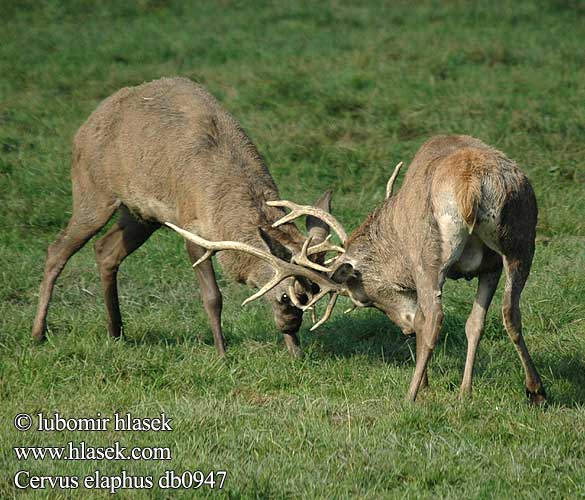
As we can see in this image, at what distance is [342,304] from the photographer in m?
8.48

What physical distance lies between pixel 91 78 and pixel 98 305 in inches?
216

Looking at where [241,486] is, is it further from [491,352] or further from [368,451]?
[491,352]

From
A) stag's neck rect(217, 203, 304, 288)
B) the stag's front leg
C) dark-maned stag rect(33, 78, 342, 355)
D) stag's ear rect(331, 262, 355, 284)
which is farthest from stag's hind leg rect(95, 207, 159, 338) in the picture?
the stag's front leg

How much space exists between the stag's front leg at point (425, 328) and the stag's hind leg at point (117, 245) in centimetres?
256

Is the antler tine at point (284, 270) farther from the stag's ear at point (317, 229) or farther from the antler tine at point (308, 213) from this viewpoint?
the stag's ear at point (317, 229)

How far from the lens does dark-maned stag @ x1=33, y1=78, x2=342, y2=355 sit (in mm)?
7441

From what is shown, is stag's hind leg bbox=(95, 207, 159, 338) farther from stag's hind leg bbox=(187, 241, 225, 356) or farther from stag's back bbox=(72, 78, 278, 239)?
stag's hind leg bbox=(187, 241, 225, 356)

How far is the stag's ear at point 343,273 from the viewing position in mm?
7043

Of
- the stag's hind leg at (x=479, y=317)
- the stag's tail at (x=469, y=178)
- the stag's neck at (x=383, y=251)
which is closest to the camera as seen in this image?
the stag's tail at (x=469, y=178)

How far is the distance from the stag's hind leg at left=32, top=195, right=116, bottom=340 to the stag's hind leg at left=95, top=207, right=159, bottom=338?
0.20 m

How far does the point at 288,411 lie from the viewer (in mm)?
6379

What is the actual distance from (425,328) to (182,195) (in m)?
2.20

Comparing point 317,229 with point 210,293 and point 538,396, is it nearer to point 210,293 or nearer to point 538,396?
point 210,293

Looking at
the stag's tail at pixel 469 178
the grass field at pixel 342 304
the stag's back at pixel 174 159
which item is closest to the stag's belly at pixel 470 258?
the stag's tail at pixel 469 178
